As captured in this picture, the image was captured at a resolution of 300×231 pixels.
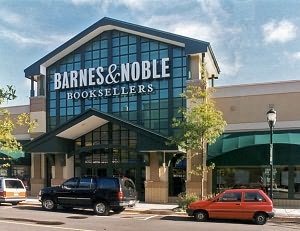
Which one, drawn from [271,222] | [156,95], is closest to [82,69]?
[156,95]

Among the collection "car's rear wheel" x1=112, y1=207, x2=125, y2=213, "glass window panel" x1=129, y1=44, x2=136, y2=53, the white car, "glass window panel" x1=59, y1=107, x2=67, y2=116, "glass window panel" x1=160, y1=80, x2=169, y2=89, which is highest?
"glass window panel" x1=129, y1=44, x2=136, y2=53

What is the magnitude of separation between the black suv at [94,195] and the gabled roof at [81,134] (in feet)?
12.6

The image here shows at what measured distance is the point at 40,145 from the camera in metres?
26.5

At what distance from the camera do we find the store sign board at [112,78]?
1043 inches

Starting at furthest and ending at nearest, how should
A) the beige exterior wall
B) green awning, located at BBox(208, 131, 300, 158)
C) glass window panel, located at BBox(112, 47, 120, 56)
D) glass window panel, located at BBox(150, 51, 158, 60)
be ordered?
glass window panel, located at BBox(112, 47, 120, 56) < glass window panel, located at BBox(150, 51, 158, 60) < the beige exterior wall < green awning, located at BBox(208, 131, 300, 158)

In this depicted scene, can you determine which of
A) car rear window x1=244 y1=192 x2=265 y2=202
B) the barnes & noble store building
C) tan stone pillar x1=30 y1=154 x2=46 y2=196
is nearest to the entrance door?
the barnes & noble store building

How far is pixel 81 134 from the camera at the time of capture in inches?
1102

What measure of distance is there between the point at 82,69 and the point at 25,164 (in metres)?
7.99

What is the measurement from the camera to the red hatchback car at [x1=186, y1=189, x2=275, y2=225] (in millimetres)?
16891

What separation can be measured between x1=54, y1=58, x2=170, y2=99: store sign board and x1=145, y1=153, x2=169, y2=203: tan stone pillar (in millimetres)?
4749

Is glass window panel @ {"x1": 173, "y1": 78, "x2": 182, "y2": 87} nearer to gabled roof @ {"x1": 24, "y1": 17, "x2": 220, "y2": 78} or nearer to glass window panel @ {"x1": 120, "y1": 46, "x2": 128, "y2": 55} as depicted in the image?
gabled roof @ {"x1": 24, "y1": 17, "x2": 220, "y2": 78}

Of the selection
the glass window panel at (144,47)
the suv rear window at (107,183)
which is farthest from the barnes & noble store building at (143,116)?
the suv rear window at (107,183)

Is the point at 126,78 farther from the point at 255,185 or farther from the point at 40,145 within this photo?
the point at 255,185

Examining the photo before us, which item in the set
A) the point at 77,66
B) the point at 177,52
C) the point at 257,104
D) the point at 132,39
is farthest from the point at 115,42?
→ the point at 257,104
